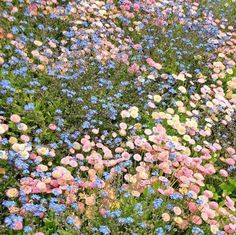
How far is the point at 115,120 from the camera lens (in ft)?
16.7

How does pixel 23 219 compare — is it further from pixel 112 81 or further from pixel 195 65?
pixel 195 65

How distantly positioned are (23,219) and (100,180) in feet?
2.22

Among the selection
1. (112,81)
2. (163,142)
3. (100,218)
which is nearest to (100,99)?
(112,81)

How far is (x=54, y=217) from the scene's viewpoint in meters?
3.71

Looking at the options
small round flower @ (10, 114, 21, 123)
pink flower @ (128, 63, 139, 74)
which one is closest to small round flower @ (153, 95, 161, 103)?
pink flower @ (128, 63, 139, 74)

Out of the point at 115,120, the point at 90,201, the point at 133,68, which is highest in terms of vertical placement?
the point at 133,68

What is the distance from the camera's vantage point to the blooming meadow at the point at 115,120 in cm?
382

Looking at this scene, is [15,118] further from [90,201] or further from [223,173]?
[223,173]

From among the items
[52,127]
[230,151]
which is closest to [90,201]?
[52,127]

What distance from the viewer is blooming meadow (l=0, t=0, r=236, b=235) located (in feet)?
12.5

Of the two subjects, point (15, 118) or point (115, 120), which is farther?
point (115, 120)

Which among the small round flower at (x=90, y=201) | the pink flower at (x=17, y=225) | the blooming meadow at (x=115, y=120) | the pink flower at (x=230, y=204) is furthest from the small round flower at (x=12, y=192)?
the pink flower at (x=230, y=204)

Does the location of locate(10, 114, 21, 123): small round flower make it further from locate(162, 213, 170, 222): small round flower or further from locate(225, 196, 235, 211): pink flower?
locate(225, 196, 235, 211): pink flower

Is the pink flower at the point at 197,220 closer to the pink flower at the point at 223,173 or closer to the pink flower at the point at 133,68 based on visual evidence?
the pink flower at the point at 223,173
